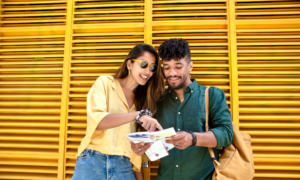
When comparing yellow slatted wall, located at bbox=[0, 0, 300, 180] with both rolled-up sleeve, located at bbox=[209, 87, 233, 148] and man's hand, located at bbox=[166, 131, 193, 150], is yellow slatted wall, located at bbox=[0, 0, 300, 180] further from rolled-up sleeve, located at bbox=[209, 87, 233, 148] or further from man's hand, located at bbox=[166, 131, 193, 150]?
man's hand, located at bbox=[166, 131, 193, 150]

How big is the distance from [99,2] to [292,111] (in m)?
3.04

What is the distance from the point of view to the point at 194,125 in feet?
6.74

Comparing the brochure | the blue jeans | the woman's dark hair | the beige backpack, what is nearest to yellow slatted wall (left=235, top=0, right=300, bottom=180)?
the beige backpack

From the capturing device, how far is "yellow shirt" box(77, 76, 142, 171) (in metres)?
1.97

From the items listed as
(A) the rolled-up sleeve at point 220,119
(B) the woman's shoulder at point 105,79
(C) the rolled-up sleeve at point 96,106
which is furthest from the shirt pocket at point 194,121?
(B) the woman's shoulder at point 105,79

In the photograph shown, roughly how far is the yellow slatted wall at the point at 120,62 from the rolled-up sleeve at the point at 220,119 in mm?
621

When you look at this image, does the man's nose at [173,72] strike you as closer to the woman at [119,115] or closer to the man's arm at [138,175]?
the woman at [119,115]

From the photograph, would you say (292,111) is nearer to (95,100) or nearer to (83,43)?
(95,100)

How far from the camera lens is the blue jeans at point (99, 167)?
2.01 metres

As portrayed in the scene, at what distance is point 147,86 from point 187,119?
679 millimetres

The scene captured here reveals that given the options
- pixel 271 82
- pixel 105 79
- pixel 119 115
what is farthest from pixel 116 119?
pixel 271 82

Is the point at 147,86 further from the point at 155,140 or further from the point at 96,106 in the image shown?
the point at 155,140

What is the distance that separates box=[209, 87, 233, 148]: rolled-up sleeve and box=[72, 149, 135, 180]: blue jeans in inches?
40.9

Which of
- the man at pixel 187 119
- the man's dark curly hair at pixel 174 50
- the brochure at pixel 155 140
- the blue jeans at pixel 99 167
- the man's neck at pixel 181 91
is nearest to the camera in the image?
the brochure at pixel 155 140
